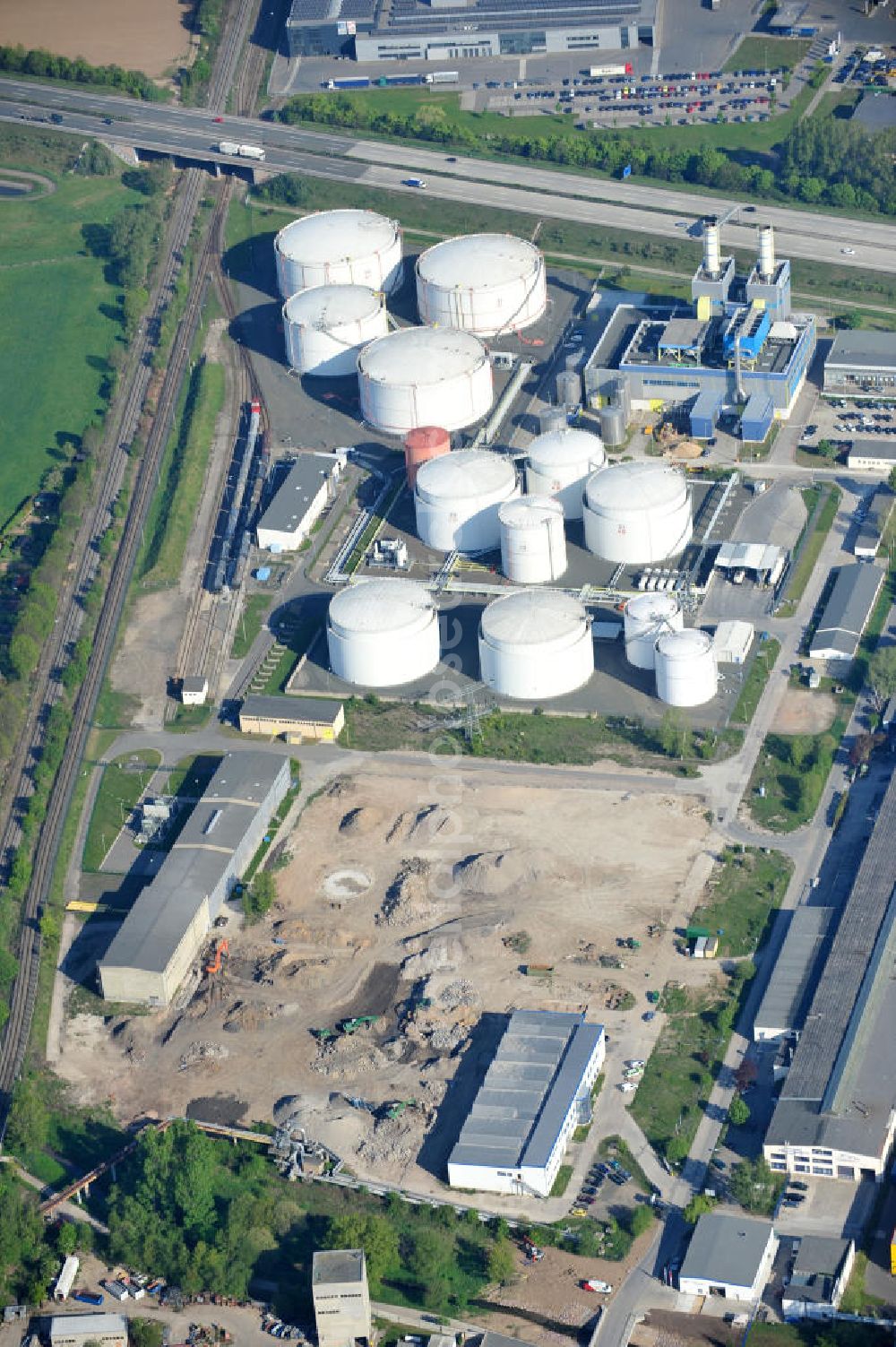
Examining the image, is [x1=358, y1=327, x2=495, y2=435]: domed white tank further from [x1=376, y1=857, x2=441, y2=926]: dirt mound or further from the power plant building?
[x1=376, y1=857, x2=441, y2=926]: dirt mound

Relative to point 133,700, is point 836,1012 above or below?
above

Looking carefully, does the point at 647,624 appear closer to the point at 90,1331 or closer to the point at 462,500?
the point at 462,500

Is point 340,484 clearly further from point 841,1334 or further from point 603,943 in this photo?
point 841,1334

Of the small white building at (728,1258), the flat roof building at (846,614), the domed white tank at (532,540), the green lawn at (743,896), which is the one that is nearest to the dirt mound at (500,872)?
the green lawn at (743,896)

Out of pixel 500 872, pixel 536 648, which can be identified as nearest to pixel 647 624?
pixel 536 648

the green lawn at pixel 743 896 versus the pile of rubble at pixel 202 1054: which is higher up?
the green lawn at pixel 743 896

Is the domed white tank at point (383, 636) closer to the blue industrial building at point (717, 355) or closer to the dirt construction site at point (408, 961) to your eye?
the dirt construction site at point (408, 961)

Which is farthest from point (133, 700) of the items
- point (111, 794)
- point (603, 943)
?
point (603, 943)
